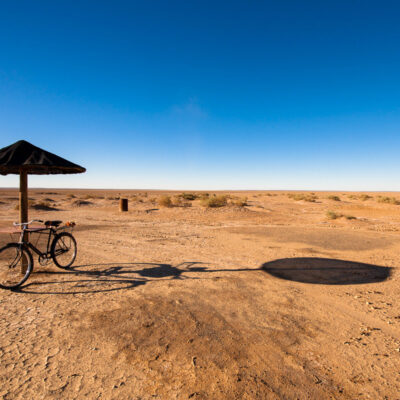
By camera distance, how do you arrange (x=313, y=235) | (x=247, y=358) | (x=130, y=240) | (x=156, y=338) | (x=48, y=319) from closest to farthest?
1. (x=247, y=358)
2. (x=156, y=338)
3. (x=48, y=319)
4. (x=130, y=240)
5. (x=313, y=235)

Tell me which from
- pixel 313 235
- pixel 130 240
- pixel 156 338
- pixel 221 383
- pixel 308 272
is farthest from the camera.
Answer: pixel 313 235

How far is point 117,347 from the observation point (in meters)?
3.03

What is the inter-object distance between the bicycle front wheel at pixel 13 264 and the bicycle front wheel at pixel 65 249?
705mm

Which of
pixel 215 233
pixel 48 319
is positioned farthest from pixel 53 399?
pixel 215 233

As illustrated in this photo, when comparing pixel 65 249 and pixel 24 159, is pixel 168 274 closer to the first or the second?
pixel 65 249

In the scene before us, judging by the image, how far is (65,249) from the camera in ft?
19.4

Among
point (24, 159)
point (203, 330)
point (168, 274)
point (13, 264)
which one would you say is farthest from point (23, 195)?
point (203, 330)

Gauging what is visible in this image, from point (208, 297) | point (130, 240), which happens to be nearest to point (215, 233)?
point (130, 240)

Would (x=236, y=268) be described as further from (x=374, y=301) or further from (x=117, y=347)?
(x=117, y=347)

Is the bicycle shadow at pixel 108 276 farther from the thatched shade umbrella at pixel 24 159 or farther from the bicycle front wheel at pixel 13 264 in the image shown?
the thatched shade umbrella at pixel 24 159

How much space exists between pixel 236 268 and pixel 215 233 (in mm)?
4857

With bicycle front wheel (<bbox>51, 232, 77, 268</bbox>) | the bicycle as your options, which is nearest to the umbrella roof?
the bicycle

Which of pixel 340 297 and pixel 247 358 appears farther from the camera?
pixel 340 297

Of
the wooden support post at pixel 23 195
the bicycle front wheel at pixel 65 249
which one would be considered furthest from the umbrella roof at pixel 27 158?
the bicycle front wheel at pixel 65 249
